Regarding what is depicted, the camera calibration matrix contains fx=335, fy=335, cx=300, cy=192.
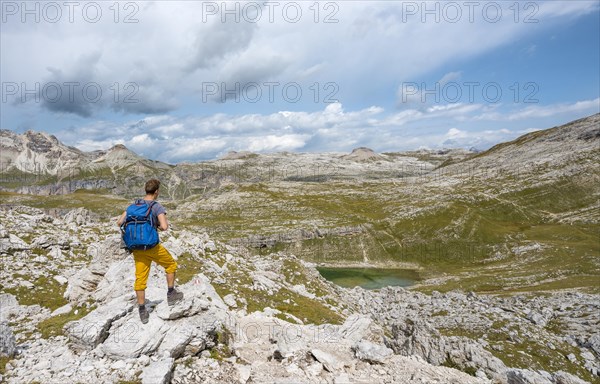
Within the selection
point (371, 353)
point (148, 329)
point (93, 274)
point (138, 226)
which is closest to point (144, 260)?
point (138, 226)

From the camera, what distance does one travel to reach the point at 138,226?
13641 millimetres

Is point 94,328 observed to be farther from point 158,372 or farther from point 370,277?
point 370,277

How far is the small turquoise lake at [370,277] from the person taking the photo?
10300 centimetres

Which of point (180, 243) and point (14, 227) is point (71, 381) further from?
point (14, 227)

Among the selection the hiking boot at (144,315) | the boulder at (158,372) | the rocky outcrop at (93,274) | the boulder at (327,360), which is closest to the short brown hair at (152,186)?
the hiking boot at (144,315)

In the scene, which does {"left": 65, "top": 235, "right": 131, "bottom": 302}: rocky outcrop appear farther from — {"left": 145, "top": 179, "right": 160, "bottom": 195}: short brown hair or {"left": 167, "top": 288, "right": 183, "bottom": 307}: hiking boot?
{"left": 145, "top": 179, "right": 160, "bottom": 195}: short brown hair

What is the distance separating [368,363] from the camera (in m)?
16.2

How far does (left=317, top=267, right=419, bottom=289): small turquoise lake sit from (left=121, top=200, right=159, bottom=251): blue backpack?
9136cm

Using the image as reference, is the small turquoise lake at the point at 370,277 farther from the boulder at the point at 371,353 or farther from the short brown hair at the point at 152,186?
the short brown hair at the point at 152,186

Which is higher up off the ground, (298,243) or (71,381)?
(71,381)

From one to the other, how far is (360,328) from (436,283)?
82.3 metres

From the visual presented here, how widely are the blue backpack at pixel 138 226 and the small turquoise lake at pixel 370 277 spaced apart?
91.4m

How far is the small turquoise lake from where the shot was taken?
103000mm

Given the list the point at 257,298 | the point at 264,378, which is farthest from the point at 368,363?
the point at 257,298
